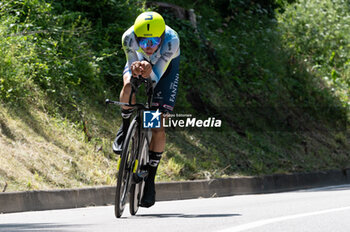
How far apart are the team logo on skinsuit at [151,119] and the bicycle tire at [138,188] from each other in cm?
27

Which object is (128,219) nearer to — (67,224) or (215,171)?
(67,224)

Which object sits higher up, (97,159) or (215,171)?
(97,159)

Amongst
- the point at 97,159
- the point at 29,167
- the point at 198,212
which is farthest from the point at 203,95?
the point at 198,212

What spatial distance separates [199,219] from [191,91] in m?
8.60

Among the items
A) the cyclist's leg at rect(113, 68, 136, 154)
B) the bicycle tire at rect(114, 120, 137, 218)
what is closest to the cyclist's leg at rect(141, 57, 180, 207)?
the cyclist's leg at rect(113, 68, 136, 154)

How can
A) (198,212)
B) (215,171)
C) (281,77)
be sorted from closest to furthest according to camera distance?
(198,212) → (215,171) → (281,77)

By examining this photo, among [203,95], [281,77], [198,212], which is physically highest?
[198,212]

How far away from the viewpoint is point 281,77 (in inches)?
744

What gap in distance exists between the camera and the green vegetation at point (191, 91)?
406 inches

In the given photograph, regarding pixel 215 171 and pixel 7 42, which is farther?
pixel 215 171

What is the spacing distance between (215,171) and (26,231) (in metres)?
6.63

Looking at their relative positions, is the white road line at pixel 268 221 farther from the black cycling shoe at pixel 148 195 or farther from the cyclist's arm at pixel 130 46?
the cyclist's arm at pixel 130 46

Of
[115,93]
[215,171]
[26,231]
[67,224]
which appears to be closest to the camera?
[26,231]

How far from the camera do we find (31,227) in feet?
20.4
